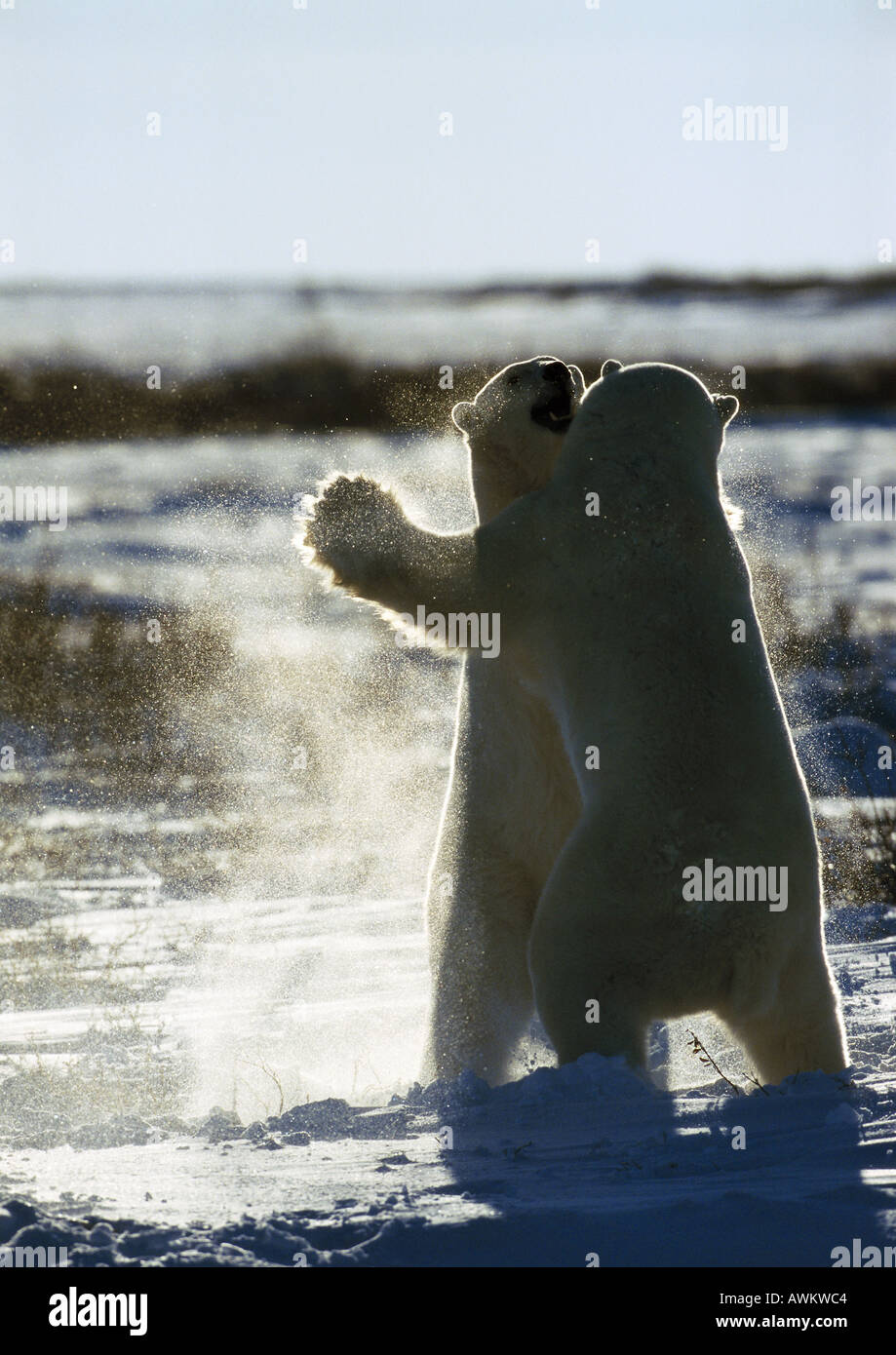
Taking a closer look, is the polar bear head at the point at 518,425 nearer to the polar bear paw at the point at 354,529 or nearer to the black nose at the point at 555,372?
the black nose at the point at 555,372

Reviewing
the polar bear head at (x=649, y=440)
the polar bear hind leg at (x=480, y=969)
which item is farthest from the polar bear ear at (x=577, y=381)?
the polar bear hind leg at (x=480, y=969)

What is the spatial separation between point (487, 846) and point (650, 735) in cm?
84

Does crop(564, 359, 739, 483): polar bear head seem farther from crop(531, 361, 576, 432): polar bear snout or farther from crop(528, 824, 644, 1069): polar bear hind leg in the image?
crop(528, 824, 644, 1069): polar bear hind leg

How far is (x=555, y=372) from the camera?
488 cm

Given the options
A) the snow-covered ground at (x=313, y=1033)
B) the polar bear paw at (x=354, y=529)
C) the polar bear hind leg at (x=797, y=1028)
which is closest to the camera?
the snow-covered ground at (x=313, y=1033)

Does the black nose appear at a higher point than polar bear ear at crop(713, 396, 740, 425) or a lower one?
higher

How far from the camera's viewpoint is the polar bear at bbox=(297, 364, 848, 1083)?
151 inches

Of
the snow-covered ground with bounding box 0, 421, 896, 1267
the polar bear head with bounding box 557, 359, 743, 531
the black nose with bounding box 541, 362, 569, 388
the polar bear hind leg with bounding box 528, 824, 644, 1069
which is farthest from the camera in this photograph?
the black nose with bounding box 541, 362, 569, 388

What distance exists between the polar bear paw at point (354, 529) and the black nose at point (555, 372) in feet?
2.09

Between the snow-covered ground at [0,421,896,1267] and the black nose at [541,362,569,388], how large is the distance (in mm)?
781

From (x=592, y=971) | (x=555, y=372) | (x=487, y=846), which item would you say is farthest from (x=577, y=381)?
(x=592, y=971)

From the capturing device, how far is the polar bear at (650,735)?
3.84 meters

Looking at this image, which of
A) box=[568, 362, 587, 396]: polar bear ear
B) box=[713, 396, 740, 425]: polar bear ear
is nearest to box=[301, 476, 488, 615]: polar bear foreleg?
box=[568, 362, 587, 396]: polar bear ear

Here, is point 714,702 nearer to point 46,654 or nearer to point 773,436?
point 46,654
